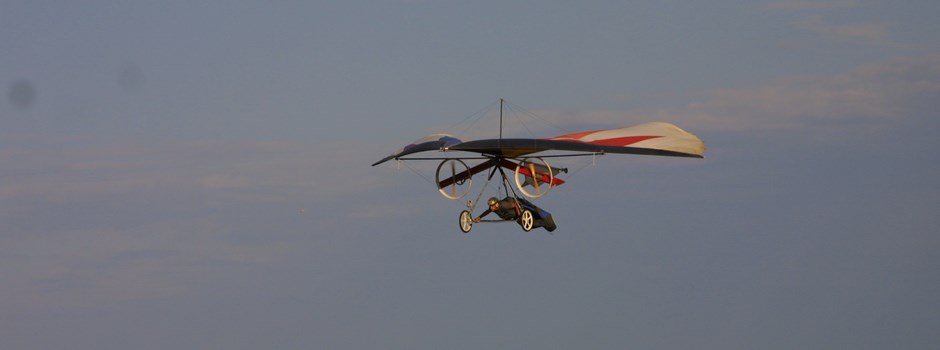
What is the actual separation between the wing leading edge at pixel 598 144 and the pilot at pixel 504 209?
69.7 inches

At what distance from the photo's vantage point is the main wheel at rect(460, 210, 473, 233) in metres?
77.1

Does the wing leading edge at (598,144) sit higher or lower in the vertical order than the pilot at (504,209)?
higher

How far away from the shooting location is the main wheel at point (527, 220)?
77.1 metres

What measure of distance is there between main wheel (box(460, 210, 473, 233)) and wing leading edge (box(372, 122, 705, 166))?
2.46 meters

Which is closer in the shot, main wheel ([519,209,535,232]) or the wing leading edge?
the wing leading edge

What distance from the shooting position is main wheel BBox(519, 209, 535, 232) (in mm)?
77125

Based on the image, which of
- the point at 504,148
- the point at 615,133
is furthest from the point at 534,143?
the point at 615,133

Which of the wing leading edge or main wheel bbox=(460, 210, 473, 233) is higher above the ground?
the wing leading edge

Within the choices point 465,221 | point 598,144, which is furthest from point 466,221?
point 598,144

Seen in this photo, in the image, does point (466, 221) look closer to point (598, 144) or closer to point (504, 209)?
point (504, 209)

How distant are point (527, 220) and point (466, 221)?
7.53 ft

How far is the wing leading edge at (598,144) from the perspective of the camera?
7481 centimetres

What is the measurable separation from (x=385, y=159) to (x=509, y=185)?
220 inches

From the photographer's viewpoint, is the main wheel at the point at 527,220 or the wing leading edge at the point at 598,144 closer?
the wing leading edge at the point at 598,144
